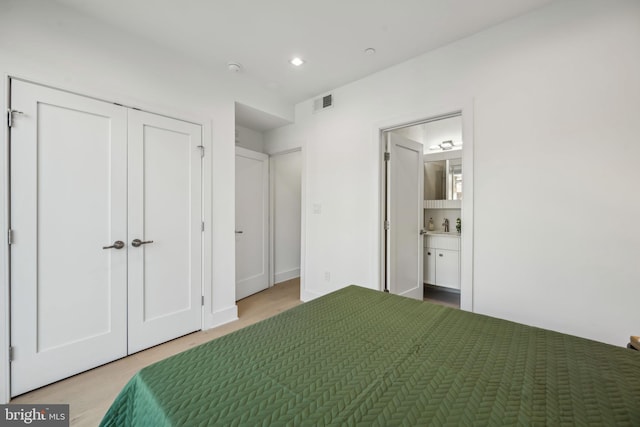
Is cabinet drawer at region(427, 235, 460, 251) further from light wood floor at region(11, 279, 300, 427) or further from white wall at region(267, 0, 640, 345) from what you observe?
light wood floor at region(11, 279, 300, 427)

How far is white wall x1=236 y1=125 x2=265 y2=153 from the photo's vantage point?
12.7 ft

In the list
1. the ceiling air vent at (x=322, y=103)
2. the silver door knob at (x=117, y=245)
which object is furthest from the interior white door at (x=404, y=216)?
the silver door knob at (x=117, y=245)

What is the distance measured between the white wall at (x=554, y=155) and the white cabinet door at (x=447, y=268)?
1.31 meters

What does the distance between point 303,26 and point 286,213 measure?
2.88 meters

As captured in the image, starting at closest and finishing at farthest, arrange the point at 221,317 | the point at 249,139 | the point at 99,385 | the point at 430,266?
the point at 99,385 < the point at 221,317 < the point at 430,266 < the point at 249,139

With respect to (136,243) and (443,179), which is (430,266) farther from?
(136,243)

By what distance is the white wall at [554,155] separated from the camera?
5.61 feet

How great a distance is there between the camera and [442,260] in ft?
11.9

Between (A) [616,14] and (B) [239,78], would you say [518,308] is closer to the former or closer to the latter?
(A) [616,14]

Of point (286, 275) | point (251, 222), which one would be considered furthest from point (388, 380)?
point (286, 275)

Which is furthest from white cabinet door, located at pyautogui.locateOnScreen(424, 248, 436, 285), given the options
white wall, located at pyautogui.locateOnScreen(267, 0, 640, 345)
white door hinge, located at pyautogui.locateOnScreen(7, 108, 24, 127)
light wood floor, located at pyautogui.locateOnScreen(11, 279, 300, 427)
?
white door hinge, located at pyautogui.locateOnScreen(7, 108, 24, 127)

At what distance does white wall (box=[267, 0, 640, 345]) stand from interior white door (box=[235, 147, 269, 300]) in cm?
220

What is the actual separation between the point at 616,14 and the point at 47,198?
13.1 feet

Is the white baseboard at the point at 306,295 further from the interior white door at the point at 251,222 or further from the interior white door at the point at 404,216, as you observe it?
the interior white door at the point at 404,216
